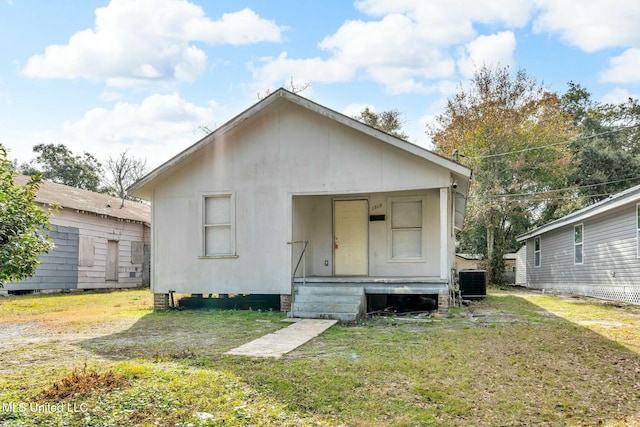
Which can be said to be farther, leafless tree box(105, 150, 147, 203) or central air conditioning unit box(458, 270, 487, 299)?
leafless tree box(105, 150, 147, 203)

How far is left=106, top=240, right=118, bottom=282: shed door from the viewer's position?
20.7m

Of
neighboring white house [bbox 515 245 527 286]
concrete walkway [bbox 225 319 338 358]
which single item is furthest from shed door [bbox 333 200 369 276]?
neighboring white house [bbox 515 245 527 286]

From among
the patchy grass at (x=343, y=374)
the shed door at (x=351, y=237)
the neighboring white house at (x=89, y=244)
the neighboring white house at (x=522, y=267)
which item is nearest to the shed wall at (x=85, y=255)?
the neighboring white house at (x=89, y=244)

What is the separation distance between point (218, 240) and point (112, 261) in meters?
11.4

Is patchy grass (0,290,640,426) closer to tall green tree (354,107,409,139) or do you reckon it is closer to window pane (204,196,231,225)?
window pane (204,196,231,225)

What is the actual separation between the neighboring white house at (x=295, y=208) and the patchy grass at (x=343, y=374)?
1.92 meters

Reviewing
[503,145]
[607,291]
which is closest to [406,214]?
[607,291]

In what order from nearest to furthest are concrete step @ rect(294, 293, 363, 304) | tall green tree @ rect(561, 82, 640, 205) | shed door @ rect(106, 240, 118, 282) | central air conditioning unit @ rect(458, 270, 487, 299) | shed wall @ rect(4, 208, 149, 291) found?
concrete step @ rect(294, 293, 363, 304) < central air conditioning unit @ rect(458, 270, 487, 299) < shed wall @ rect(4, 208, 149, 291) < shed door @ rect(106, 240, 118, 282) < tall green tree @ rect(561, 82, 640, 205)

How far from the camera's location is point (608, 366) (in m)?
5.82

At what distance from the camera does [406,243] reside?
485 inches

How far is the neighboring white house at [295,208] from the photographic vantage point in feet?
34.6

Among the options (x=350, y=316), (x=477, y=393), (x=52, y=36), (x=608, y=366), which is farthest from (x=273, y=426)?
(x=52, y=36)

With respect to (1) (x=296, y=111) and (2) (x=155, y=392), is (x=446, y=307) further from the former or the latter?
(2) (x=155, y=392)

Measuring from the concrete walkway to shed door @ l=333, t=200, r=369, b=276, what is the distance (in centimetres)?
320
